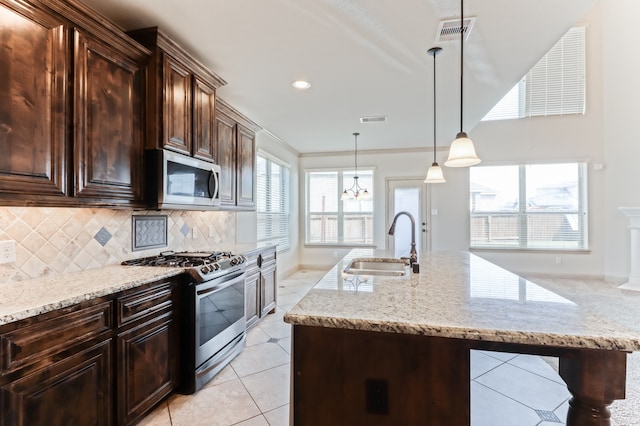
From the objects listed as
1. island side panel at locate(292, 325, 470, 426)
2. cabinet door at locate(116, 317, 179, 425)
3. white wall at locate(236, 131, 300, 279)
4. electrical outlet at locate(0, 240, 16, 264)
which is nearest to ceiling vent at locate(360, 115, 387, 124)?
white wall at locate(236, 131, 300, 279)

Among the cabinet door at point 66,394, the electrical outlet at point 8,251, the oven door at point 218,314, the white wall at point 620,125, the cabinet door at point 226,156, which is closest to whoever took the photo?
the cabinet door at point 66,394

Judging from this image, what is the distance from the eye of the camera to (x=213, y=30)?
7.09ft

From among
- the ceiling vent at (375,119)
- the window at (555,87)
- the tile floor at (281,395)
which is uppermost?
the window at (555,87)

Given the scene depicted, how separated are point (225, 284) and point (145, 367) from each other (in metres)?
0.80

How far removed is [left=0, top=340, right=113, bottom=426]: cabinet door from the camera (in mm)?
1196

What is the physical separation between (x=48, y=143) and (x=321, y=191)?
5.44 m

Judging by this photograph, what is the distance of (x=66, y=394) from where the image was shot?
1381 millimetres

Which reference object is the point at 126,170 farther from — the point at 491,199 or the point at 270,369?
the point at 491,199

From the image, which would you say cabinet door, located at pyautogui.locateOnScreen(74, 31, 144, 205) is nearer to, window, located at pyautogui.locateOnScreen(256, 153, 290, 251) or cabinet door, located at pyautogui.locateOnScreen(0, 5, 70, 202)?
cabinet door, located at pyautogui.locateOnScreen(0, 5, 70, 202)

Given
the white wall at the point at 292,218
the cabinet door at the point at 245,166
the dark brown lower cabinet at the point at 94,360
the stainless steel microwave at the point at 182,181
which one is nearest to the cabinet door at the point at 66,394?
the dark brown lower cabinet at the point at 94,360

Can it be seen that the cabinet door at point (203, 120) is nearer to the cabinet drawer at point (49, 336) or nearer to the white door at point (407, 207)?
the cabinet drawer at point (49, 336)

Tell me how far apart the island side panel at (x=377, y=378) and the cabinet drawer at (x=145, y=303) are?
1080 mm

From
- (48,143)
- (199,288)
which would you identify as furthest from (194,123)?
(199,288)

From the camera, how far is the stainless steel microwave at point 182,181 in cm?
212
